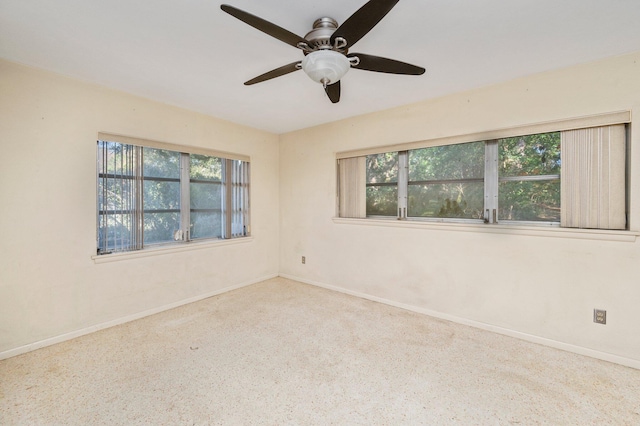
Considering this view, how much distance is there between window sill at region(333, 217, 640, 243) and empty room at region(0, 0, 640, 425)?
2 cm

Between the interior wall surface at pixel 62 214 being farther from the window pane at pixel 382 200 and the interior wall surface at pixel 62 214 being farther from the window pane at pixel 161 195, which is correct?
the window pane at pixel 382 200

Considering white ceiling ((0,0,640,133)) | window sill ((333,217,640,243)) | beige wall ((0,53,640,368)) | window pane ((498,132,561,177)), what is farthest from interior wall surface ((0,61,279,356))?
window pane ((498,132,561,177))

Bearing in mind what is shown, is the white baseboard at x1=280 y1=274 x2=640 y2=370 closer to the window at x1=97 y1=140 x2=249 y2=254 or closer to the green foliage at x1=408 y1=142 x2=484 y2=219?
the green foliage at x1=408 y1=142 x2=484 y2=219

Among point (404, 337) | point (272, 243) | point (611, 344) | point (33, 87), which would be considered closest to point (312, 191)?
point (272, 243)

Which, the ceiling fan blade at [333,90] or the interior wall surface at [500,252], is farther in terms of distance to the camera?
the interior wall surface at [500,252]

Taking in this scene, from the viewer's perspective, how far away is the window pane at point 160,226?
3.11m

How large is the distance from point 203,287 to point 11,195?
6.62ft

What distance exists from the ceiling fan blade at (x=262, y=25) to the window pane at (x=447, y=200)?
2.20 meters

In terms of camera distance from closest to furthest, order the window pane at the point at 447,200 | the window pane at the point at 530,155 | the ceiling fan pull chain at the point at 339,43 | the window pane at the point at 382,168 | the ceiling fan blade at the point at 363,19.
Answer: the ceiling fan blade at the point at 363,19 → the ceiling fan pull chain at the point at 339,43 → the window pane at the point at 530,155 → the window pane at the point at 447,200 → the window pane at the point at 382,168

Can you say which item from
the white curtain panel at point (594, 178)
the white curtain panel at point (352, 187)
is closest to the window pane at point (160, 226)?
the white curtain panel at point (352, 187)

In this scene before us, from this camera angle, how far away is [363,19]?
4.26ft

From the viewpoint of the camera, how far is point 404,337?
2543 mm

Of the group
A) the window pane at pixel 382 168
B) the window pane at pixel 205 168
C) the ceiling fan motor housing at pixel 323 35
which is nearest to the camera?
the ceiling fan motor housing at pixel 323 35

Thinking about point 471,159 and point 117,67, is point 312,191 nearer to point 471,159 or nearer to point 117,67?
point 471,159
